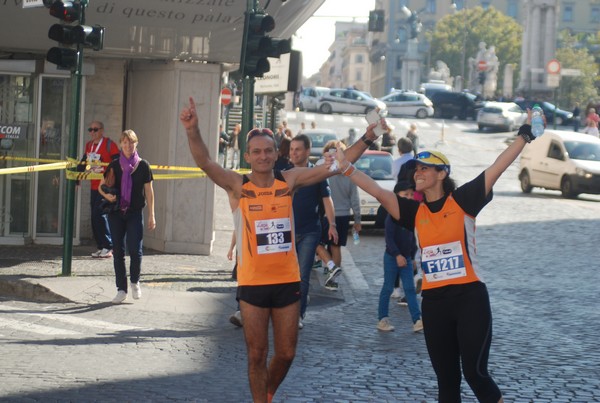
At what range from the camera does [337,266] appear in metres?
14.5

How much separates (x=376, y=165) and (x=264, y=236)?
17.6 m

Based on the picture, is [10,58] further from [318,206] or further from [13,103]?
[318,206]

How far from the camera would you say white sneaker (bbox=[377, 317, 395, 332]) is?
1188 cm

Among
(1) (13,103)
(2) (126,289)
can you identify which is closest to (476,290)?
(2) (126,289)

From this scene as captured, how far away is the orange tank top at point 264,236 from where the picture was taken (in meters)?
7.32

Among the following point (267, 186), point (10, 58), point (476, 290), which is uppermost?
point (10, 58)

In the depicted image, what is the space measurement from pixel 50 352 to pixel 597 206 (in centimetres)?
2266

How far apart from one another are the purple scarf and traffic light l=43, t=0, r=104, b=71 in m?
1.86

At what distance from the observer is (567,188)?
109 feet

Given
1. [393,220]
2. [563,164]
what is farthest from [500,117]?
[393,220]

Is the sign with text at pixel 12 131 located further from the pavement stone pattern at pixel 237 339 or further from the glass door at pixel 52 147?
the pavement stone pattern at pixel 237 339

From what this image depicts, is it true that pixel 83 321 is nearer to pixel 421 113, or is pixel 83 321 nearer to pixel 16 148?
pixel 16 148

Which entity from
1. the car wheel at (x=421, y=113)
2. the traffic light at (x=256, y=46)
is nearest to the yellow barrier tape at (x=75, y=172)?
the traffic light at (x=256, y=46)

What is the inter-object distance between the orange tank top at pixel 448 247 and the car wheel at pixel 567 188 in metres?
26.6
